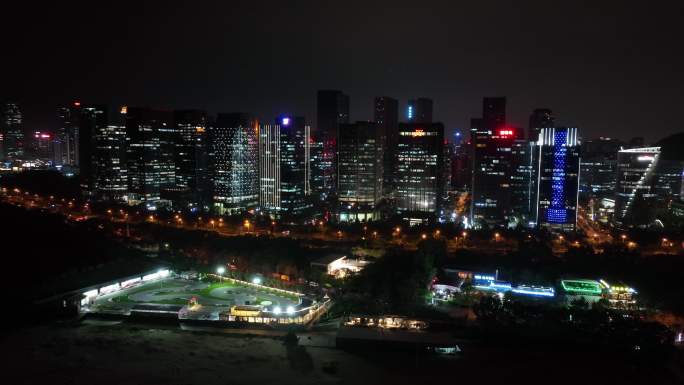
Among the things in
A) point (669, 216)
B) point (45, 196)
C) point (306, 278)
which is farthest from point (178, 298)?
point (45, 196)

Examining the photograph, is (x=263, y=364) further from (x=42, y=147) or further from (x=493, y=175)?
(x=42, y=147)

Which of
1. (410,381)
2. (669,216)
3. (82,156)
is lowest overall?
(410,381)

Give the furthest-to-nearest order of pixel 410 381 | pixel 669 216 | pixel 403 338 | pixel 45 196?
1. pixel 45 196
2. pixel 669 216
3. pixel 403 338
4. pixel 410 381

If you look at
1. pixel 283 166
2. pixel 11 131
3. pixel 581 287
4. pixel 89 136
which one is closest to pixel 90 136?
pixel 89 136

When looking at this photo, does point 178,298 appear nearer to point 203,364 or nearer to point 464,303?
point 203,364

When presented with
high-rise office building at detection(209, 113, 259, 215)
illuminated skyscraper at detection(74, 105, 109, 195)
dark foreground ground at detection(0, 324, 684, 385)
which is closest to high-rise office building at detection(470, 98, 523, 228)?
high-rise office building at detection(209, 113, 259, 215)

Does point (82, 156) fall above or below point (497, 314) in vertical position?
above

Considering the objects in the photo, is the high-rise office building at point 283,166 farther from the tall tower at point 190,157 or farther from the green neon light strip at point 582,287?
the green neon light strip at point 582,287

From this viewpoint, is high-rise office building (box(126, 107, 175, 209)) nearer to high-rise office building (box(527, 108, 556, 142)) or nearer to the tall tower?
the tall tower
